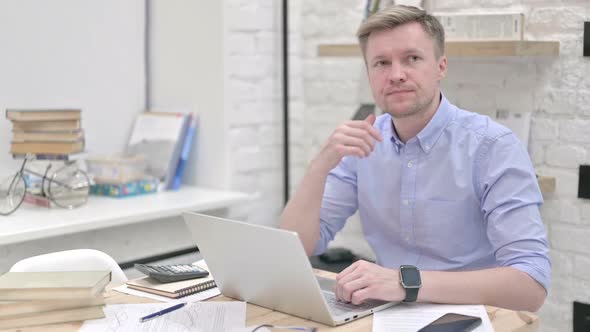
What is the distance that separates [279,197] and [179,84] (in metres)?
0.62

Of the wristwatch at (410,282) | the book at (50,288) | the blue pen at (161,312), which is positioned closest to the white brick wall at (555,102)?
the wristwatch at (410,282)

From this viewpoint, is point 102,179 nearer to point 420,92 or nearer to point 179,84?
point 179,84

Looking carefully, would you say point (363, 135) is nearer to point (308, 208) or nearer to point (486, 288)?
point (308, 208)

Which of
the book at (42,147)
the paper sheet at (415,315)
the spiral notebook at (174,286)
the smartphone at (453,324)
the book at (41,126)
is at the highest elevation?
the book at (41,126)

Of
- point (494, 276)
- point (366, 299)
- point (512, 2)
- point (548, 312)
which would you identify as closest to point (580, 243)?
point (548, 312)

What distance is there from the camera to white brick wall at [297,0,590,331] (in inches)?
102

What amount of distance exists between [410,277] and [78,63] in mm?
1895

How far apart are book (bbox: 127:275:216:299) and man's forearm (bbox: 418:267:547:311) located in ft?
1.62

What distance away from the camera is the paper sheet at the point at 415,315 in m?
1.54

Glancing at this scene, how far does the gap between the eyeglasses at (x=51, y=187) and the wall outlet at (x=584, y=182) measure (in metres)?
1.65

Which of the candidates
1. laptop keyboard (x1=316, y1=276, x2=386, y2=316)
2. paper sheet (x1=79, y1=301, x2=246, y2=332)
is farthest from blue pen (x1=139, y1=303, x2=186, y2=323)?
laptop keyboard (x1=316, y1=276, x2=386, y2=316)

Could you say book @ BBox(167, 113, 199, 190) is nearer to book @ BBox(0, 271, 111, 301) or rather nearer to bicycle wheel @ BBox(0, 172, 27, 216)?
bicycle wheel @ BBox(0, 172, 27, 216)

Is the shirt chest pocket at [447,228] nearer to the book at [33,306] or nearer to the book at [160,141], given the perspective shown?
the book at [33,306]

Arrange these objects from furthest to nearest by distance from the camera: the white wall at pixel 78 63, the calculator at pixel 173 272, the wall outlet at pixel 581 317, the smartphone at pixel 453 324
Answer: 1. the white wall at pixel 78 63
2. the wall outlet at pixel 581 317
3. the calculator at pixel 173 272
4. the smartphone at pixel 453 324
